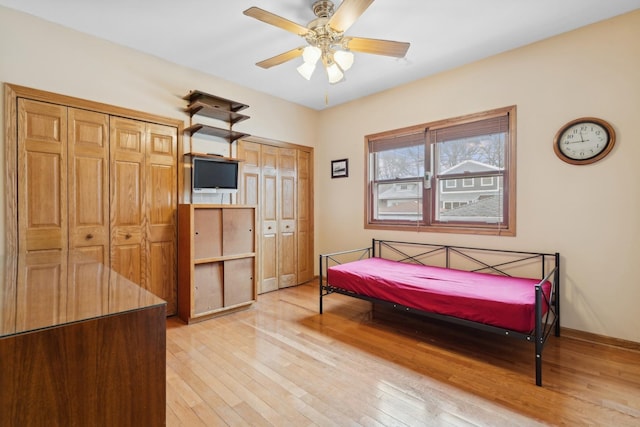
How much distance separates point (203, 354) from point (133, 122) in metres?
2.31

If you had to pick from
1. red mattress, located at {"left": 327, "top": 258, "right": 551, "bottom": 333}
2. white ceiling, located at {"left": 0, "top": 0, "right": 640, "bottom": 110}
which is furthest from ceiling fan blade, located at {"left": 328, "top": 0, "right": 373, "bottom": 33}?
red mattress, located at {"left": 327, "top": 258, "right": 551, "bottom": 333}

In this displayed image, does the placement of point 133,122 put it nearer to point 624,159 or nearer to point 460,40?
point 460,40

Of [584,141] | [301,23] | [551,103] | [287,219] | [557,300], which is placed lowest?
[557,300]

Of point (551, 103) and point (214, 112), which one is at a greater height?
point (214, 112)

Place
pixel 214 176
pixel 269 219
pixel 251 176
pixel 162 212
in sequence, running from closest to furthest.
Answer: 1. pixel 162 212
2. pixel 214 176
3. pixel 251 176
4. pixel 269 219

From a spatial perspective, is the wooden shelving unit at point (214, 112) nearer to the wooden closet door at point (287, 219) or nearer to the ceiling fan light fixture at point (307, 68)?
the wooden closet door at point (287, 219)

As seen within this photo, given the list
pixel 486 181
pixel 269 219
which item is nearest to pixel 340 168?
pixel 269 219

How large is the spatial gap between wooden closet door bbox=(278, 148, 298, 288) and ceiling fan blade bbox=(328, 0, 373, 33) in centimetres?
241

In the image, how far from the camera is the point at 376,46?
7.46ft

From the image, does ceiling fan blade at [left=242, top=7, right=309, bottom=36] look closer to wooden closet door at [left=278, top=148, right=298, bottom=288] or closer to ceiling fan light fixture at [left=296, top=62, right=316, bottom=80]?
ceiling fan light fixture at [left=296, top=62, right=316, bottom=80]

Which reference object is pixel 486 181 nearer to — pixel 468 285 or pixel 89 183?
pixel 468 285

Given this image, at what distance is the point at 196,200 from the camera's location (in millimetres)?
3453

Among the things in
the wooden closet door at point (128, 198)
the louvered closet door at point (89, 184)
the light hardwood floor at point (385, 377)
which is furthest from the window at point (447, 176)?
the louvered closet door at point (89, 184)

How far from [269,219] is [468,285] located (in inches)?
103
